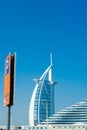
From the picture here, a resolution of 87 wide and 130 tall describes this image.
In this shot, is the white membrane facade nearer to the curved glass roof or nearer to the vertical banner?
the curved glass roof

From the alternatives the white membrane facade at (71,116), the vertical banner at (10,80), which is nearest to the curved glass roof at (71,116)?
the white membrane facade at (71,116)

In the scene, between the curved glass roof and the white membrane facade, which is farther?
the curved glass roof

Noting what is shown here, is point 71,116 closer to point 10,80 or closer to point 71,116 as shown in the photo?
point 71,116

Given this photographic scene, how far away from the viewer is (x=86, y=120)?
169 meters

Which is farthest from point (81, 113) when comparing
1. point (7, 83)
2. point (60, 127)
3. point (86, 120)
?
point (7, 83)

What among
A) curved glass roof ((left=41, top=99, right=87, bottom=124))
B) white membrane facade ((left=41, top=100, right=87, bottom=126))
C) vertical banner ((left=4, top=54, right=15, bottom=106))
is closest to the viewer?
vertical banner ((left=4, top=54, right=15, bottom=106))

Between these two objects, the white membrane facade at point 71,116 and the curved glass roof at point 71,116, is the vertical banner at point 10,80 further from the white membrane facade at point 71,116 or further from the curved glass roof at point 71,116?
the curved glass roof at point 71,116

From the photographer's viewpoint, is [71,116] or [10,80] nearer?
[10,80]

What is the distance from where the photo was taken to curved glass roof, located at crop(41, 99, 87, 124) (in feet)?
555

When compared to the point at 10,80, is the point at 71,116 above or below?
above

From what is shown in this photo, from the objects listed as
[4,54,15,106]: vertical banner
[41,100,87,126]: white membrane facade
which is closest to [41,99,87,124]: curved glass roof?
[41,100,87,126]: white membrane facade

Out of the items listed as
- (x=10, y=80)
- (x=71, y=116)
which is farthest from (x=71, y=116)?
(x=10, y=80)

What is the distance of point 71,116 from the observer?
171 m

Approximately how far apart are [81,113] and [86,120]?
145 inches
